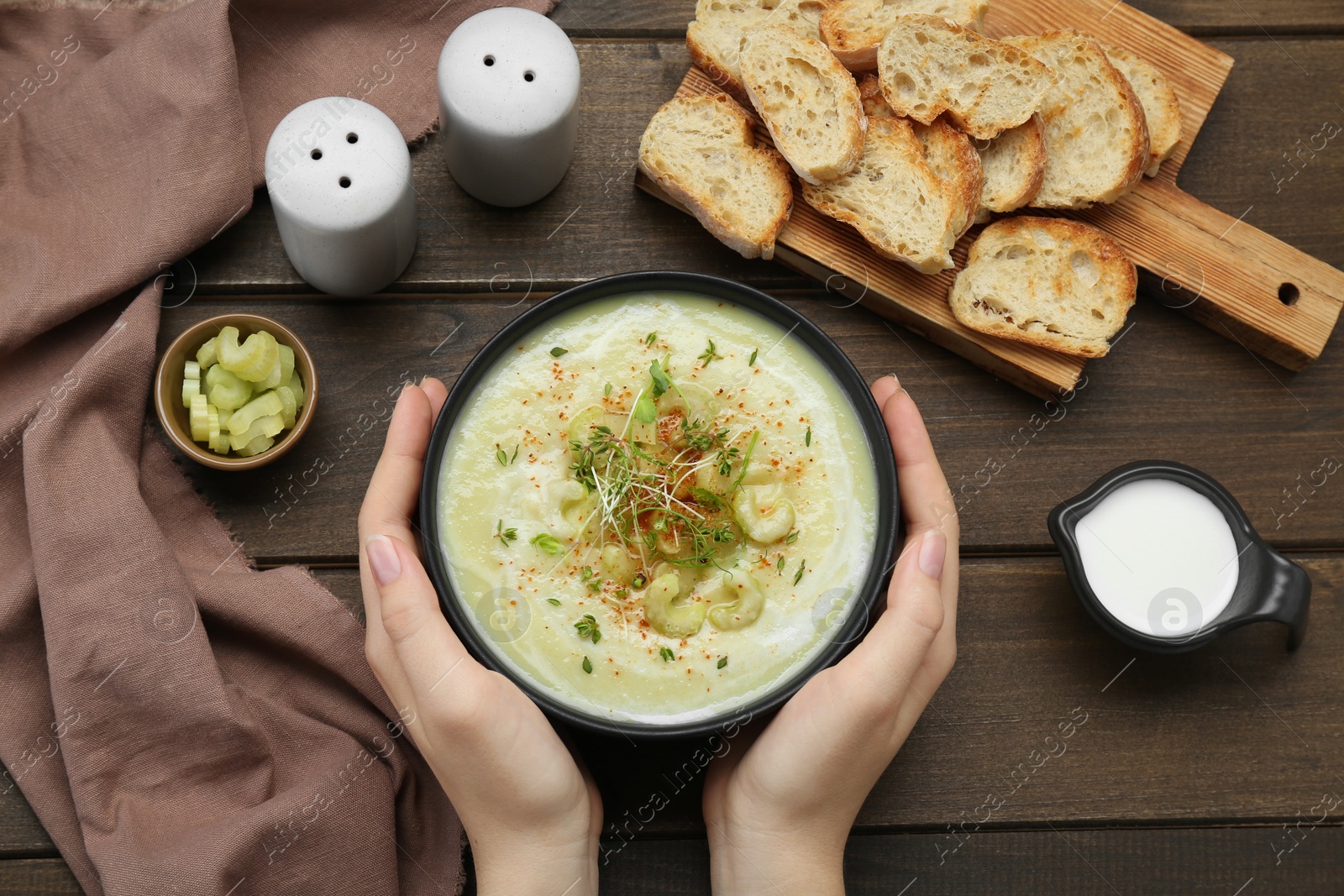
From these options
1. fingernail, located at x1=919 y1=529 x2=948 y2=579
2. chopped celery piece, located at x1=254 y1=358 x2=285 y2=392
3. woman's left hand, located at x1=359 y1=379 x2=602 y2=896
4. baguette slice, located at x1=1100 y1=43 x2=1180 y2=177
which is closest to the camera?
woman's left hand, located at x1=359 y1=379 x2=602 y2=896

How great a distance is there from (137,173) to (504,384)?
943 millimetres

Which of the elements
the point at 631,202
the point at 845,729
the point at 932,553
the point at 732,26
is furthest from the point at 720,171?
the point at 845,729

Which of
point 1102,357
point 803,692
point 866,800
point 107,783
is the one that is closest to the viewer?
point 803,692

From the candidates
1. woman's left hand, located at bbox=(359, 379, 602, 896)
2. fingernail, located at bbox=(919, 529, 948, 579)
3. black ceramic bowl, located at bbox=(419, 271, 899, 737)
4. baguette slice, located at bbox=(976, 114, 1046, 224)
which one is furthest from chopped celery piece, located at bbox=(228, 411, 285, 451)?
baguette slice, located at bbox=(976, 114, 1046, 224)

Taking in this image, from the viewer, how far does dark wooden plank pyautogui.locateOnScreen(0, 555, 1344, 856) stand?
201 cm

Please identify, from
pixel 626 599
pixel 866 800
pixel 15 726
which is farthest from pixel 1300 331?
pixel 15 726

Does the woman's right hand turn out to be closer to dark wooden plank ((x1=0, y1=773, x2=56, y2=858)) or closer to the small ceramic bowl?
the small ceramic bowl

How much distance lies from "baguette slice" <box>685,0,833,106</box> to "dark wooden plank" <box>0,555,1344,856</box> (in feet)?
3.74

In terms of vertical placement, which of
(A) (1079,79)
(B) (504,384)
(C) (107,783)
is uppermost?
(A) (1079,79)

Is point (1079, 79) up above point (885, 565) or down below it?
above

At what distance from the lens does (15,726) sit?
185cm

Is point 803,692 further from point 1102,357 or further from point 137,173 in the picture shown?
point 137,173

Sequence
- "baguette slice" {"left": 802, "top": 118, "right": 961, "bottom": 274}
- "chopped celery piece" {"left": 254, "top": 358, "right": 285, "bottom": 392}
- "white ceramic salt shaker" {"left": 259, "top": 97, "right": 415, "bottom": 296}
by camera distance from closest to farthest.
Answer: "white ceramic salt shaker" {"left": 259, "top": 97, "right": 415, "bottom": 296} < "chopped celery piece" {"left": 254, "top": 358, "right": 285, "bottom": 392} < "baguette slice" {"left": 802, "top": 118, "right": 961, "bottom": 274}

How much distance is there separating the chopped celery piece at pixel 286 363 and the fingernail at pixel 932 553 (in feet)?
3.93
